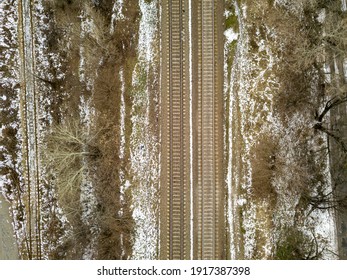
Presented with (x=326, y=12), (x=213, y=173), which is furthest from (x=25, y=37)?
(x=326, y=12)

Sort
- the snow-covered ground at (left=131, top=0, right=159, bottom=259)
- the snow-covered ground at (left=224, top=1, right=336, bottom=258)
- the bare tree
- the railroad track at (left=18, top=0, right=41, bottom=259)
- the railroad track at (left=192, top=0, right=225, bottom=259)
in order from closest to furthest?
the snow-covered ground at (left=224, top=1, right=336, bottom=258) < the bare tree < the railroad track at (left=192, top=0, right=225, bottom=259) < the snow-covered ground at (left=131, top=0, right=159, bottom=259) < the railroad track at (left=18, top=0, right=41, bottom=259)

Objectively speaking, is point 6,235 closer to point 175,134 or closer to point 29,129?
point 29,129

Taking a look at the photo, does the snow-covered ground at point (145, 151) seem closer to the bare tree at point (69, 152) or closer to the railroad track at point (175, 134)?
the railroad track at point (175, 134)

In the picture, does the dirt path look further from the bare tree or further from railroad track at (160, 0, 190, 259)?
railroad track at (160, 0, 190, 259)

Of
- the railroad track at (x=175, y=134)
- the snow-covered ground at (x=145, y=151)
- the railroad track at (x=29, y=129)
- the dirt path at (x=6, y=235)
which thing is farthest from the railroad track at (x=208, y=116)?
the dirt path at (x=6, y=235)

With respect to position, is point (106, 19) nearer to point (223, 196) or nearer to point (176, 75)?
point (176, 75)

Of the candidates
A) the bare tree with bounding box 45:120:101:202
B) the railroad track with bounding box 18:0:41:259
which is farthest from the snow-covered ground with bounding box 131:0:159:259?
the railroad track with bounding box 18:0:41:259
